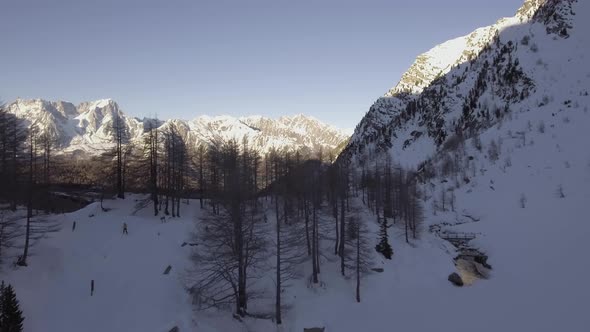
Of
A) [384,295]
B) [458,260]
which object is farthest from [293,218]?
[458,260]

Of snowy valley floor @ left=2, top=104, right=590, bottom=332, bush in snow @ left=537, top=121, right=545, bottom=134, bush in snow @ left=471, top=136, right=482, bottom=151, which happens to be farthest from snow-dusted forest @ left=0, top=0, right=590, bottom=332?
bush in snow @ left=471, top=136, right=482, bottom=151

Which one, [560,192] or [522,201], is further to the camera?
[522,201]

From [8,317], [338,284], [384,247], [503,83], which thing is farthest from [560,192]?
[503,83]

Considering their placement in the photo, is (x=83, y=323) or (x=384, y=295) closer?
(x=83, y=323)

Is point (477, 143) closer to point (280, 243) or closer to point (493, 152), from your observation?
point (493, 152)

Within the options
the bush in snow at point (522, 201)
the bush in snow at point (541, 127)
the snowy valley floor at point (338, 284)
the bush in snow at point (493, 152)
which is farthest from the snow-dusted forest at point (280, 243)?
the bush in snow at point (493, 152)

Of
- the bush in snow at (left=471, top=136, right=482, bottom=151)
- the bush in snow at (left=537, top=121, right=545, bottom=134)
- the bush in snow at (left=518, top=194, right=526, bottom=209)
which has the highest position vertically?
the bush in snow at (left=537, top=121, right=545, bottom=134)

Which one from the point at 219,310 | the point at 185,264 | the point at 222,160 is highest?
the point at 222,160

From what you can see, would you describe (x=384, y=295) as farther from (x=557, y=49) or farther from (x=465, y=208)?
(x=557, y=49)

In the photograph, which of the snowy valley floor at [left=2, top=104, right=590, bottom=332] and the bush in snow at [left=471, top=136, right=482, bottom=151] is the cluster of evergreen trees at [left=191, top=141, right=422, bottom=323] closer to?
the snowy valley floor at [left=2, top=104, right=590, bottom=332]
